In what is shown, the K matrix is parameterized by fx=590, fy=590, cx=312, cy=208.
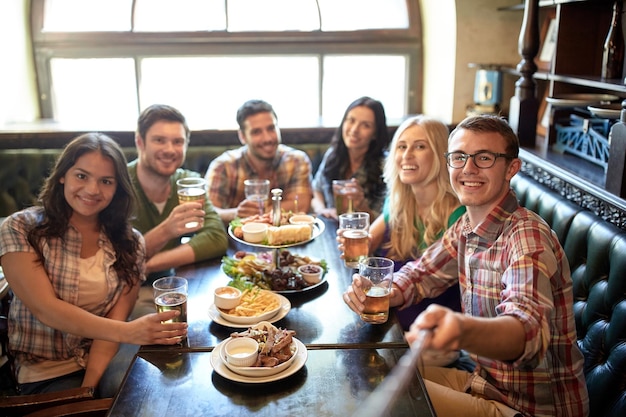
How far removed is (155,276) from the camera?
2529 mm

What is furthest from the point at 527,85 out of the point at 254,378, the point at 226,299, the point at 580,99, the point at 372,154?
the point at 254,378

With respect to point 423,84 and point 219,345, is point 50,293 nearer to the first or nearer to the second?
point 219,345

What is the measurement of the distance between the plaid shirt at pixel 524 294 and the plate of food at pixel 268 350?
0.57 meters

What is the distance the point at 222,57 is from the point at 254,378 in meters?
3.43

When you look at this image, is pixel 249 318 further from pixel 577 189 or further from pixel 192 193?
pixel 577 189

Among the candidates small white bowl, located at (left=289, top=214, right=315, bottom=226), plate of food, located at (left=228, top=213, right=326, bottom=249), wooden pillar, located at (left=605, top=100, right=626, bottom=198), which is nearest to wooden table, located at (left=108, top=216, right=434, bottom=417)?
plate of food, located at (left=228, top=213, right=326, bottom=249)

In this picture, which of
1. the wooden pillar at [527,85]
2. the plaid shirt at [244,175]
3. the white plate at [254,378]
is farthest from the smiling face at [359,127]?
the white plate at [254,378]

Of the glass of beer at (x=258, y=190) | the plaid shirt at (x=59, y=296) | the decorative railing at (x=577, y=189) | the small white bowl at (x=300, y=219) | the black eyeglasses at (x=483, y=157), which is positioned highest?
the black eyeglasses at (x=483, y=157)

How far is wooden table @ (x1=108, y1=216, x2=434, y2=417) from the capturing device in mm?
1428

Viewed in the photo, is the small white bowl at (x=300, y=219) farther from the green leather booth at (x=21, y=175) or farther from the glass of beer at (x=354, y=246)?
the green leather booth at (x=21, y=175)

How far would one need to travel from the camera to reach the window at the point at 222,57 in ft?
14.4

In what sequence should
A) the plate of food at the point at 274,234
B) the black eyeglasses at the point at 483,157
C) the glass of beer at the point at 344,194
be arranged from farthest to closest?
the glass of beer at the point at 344,194 < the plate of food at the point at 274,234 < the black eyeglasses at the point at 483,157

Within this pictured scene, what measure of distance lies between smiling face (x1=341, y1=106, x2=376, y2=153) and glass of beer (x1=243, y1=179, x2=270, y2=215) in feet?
2.77

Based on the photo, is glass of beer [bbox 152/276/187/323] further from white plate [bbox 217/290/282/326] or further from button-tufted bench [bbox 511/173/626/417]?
button-tufted bench [bbox 511/173/626/417]
